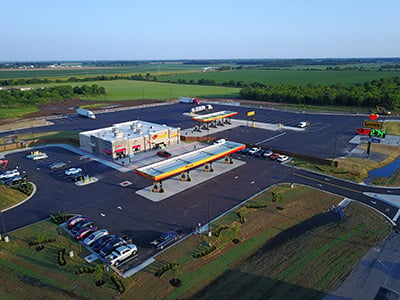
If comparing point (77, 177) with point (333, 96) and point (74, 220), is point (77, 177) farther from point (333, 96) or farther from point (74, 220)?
point (333, 96)

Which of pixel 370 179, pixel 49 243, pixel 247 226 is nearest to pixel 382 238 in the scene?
pixel 247 226

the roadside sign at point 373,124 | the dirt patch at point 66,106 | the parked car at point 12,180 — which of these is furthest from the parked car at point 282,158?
the dirt patch at point 66,106

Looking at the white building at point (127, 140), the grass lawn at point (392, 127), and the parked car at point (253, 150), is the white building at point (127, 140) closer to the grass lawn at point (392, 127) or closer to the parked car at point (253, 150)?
the parked car at point (253, 150)

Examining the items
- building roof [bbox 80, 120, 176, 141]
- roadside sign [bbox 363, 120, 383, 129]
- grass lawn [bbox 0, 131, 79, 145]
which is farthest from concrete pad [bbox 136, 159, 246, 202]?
grass lawn [bbox 0, 131, 79, 145]

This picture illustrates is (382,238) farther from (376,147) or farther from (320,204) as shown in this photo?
(376,147)

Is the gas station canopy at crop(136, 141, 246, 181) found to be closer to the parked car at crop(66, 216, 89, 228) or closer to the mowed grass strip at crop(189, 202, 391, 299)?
the parked car at crop(66, 216, 89, 228)
